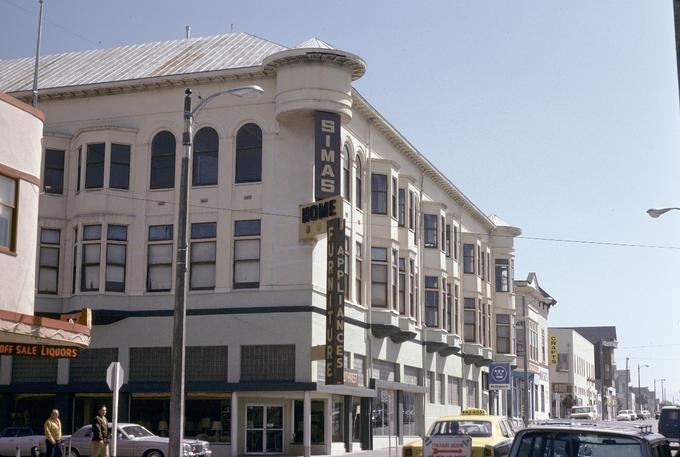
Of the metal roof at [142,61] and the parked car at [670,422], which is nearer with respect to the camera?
the parked car at [670,422]

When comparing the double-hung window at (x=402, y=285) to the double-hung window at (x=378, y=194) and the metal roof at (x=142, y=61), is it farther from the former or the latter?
the metal roof at (x=142, y=61)

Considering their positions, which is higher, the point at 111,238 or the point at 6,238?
the point at 111,238

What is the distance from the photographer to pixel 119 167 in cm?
4028

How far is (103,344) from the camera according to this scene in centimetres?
3956

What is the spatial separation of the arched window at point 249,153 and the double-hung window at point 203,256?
7.41 feet

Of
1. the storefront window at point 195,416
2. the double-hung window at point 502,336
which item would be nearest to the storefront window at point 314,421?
the storefront window at point 195,416

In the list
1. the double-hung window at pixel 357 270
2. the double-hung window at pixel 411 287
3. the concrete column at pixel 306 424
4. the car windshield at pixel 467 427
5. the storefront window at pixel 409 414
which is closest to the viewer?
the car windshield at pixel 467 427

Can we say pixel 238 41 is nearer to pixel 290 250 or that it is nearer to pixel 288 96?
pixel 288 96

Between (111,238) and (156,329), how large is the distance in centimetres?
398

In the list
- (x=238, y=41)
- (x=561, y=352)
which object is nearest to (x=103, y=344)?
(x=238, y=41)

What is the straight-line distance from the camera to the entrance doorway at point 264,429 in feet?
124

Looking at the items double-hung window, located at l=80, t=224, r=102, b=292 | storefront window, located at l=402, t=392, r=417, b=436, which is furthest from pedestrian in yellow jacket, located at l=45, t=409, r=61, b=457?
storefront window, located at l=402, t=392, r=417, b=436

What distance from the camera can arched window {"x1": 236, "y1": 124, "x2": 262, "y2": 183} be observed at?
128ft

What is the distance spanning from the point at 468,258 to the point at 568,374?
5013 centimetres
